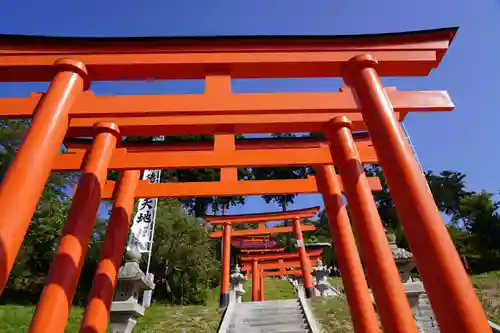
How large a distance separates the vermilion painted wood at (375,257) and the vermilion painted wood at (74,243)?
3.19 meters

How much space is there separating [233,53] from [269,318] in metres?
9.22

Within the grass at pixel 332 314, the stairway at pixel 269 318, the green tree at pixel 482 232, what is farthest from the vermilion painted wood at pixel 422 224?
the green tree at pixel 482 232

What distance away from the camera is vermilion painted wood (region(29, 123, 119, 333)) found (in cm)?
331

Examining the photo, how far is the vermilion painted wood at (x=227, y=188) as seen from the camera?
6.97 m

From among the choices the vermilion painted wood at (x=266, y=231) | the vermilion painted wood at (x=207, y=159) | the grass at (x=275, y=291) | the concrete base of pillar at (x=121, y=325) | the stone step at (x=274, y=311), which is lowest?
the concrete base of pillar at (x=121, y=325)

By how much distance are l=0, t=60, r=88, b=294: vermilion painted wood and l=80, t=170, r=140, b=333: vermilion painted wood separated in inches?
99.2

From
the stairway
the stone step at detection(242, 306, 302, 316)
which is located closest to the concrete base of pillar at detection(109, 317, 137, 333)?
the stairway

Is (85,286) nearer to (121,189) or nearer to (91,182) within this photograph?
(121,189)

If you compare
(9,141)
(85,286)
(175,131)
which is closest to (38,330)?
(175,131)

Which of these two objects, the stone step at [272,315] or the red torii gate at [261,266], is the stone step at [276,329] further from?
the red torii gate at [261,266]

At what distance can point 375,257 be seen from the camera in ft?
12.2

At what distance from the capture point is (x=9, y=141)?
45.1ft

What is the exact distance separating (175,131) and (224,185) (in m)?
2.93

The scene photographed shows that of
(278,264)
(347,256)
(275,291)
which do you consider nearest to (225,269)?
(278,264)
